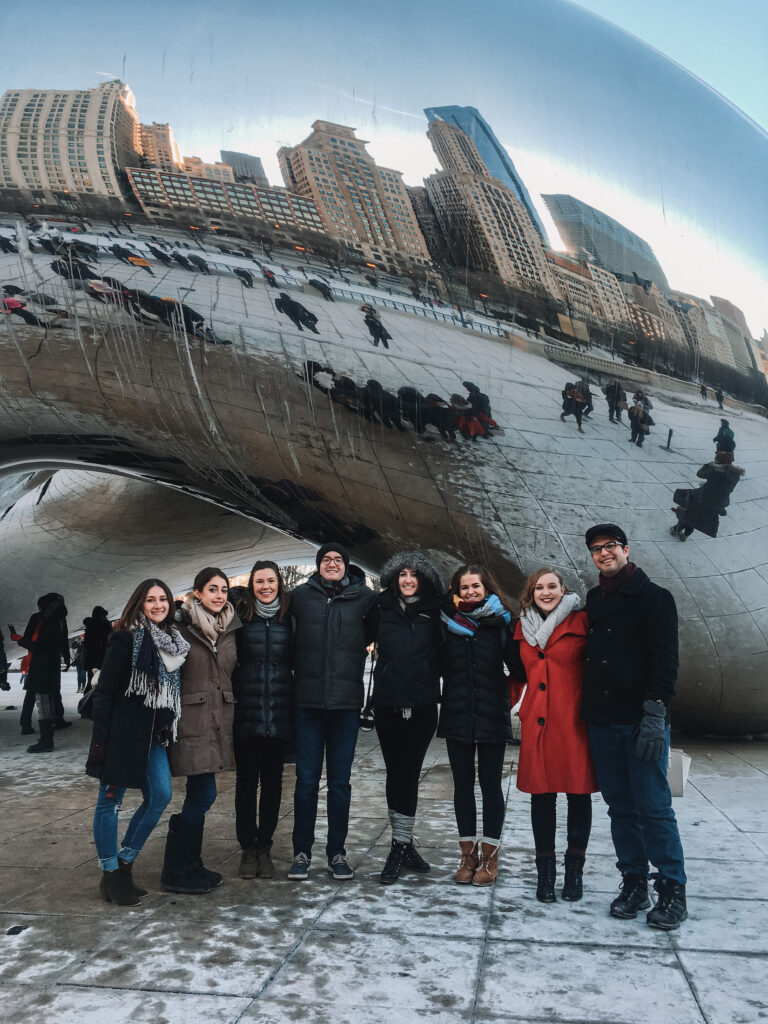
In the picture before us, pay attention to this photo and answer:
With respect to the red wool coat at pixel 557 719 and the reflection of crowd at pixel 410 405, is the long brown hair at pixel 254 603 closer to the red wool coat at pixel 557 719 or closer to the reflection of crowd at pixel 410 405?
the red wool coat at pixel 557 719

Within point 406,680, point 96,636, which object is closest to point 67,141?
point 406,680

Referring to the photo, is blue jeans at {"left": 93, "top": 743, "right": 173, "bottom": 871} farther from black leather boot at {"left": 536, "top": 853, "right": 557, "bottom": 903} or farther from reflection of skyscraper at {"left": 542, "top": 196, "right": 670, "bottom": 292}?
reflection of skyscraper at {"left": 542, "top": 196, "right": 670, "bottom": 292}

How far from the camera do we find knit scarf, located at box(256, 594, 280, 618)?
3863 millimetres

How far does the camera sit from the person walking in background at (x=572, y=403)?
536 cm

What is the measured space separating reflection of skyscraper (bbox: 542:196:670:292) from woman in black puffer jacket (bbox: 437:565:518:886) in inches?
102

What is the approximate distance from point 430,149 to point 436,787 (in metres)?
4.00

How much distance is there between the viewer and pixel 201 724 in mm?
3627

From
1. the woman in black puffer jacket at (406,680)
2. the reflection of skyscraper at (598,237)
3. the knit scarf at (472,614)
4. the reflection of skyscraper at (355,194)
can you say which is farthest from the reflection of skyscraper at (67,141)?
the knit scarf at (472,614)

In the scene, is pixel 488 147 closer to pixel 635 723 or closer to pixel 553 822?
pixel 635 723

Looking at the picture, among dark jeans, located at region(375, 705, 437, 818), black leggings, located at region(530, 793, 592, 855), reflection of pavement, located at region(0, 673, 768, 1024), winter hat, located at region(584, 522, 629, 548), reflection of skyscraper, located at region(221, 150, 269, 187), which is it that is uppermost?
reflection of skyscraper, located at region(221, 150, 269, 187)

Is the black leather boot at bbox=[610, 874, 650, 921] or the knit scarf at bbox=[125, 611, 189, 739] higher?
the knit scarf at bbox=[125, 611, 189, 739]

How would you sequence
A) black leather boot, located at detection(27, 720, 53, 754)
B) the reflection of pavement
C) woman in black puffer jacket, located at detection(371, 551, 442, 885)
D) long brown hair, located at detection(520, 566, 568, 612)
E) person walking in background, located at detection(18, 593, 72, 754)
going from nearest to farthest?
the reflection of pavement → long brown hair, located at detection(520, 566, 568, 612) → woman in black puffer jacket, located at detection(371, 551, 442, 885) → black leather boot, located at detection(27, 720, 53, 754) → person walking in background, located at detection(18, 593, 72, 754)

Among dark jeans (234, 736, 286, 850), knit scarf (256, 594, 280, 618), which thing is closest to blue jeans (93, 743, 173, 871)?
dark jeans (234, 736, 286, 850)

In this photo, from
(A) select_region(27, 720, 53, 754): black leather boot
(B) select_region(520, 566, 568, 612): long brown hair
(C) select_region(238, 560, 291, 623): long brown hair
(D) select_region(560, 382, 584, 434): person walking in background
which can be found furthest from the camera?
(A) select_region(27, 720, 53, 754): black leather boot
